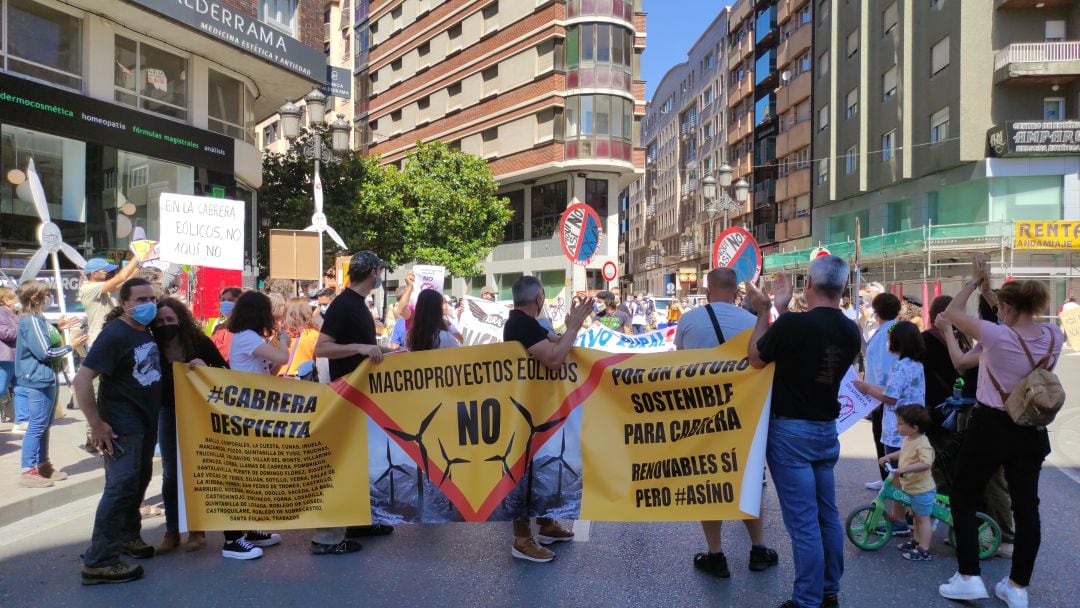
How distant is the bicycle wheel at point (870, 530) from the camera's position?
5293mm

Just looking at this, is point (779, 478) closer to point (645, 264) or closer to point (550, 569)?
point (550, 569)

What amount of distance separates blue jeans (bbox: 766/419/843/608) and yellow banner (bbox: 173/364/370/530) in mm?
2608

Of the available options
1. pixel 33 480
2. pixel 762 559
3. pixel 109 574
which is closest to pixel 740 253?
pixel 762 559

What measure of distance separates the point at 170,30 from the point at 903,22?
3063cm

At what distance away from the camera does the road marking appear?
5.63m

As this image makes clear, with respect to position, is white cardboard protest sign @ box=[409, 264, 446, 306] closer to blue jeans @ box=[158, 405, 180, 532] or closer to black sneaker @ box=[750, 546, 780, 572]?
blue jeans @ box=[158, 405, 180, 532]

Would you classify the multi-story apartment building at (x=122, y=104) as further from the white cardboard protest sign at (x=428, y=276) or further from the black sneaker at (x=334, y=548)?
the black sneaker at (x=334, y=548)

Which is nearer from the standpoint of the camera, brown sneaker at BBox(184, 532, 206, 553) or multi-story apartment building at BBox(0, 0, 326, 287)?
brown sneaker at BBox(184, 532, 206, 553)

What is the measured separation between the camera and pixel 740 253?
1186 centimetres

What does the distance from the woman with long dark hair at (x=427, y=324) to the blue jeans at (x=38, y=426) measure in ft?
12.0

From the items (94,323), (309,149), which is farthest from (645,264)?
(94,323)

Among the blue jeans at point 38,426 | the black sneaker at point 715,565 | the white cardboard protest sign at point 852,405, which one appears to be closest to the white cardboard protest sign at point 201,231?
the blue jeans at point 38,426

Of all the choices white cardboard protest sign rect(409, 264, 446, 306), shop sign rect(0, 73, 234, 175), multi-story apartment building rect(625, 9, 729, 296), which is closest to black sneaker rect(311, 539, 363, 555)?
white cardboard protest sign rect(409, 264, 446, 306)

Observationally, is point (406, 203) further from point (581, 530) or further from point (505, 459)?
point (505, 459)
